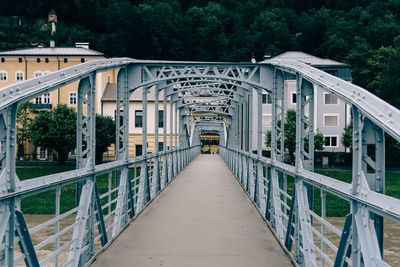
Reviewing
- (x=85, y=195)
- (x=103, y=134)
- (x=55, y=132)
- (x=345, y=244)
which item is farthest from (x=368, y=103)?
(x=55, y=132)

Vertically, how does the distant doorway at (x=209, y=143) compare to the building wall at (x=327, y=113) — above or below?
below

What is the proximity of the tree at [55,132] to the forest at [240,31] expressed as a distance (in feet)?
106

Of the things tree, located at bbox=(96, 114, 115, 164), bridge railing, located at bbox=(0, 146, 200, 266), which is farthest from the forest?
bridge railing, located at bbox=(0, 146, 200, 266)

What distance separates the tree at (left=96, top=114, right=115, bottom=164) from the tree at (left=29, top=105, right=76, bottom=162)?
6.59 ft

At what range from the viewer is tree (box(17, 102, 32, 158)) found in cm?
3841

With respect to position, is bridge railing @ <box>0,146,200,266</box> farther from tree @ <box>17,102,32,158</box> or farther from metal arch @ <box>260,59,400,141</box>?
tree @ <box>17,102,32,158</box>

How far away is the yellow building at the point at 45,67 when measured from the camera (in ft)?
140

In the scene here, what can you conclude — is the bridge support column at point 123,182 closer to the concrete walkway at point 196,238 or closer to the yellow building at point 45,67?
the concrete walkway at point 196,238

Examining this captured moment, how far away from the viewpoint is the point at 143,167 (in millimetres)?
10156

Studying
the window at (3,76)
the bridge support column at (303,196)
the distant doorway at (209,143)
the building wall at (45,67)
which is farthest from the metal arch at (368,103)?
the distant doorway at (209,143)

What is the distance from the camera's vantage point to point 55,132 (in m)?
35.4

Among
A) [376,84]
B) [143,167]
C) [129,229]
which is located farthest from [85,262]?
[376,84]

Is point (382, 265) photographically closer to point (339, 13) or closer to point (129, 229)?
point (129, 229)

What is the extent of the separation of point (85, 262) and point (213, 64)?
6.57 meters
